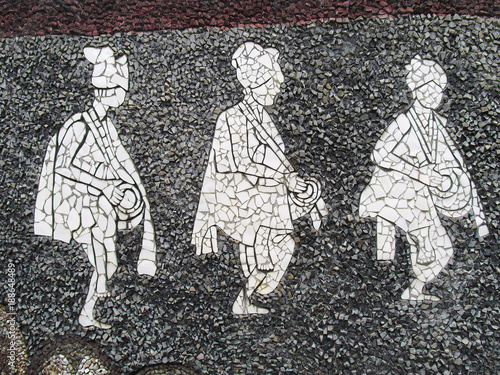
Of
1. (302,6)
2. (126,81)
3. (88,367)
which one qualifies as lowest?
(88,367)

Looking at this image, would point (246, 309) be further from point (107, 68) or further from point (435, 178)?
point (107, 68)

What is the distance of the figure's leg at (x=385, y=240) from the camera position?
2500mm

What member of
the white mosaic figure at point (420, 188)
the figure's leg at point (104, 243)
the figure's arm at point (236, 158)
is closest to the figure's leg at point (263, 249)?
the figure's arm at point (236, 158)

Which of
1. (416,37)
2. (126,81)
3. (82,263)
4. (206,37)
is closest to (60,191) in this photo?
(82,263)

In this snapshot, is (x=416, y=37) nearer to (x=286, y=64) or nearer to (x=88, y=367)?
(x=286, y=64)

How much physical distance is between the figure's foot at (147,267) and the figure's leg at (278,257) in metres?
0.78

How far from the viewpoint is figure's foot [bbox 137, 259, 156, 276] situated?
2547 millimetres

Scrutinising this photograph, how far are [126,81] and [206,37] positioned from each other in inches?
27.2

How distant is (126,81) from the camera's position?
104 inches

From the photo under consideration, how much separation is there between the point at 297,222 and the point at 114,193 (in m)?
1.37

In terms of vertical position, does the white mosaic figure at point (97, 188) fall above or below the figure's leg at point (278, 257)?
above

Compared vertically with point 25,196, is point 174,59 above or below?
above

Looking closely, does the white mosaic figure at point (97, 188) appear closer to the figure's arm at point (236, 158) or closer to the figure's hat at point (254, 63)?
the figure's arm at point (236, 158)

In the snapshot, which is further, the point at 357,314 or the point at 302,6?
the point at 302,6
